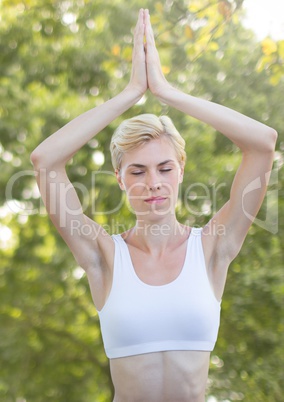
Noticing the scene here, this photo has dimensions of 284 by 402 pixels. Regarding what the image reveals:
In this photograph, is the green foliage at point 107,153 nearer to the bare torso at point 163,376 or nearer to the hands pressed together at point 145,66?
the hands pressed together at point 145,66

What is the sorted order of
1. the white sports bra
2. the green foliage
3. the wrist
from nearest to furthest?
the white sports bra
the wrist
the green foliage

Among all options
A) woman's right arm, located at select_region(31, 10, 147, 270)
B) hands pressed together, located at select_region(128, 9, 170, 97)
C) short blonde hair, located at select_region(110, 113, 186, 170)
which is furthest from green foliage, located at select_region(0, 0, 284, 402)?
woman's right arm, located at select_region(31, 10, 147, 270)

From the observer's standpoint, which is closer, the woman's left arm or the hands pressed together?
the woman's left arm

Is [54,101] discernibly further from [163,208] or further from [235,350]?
[163,208]

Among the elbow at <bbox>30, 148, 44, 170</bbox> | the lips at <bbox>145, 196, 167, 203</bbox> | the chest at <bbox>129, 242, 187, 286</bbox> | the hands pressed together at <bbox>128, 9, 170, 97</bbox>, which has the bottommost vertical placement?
the chest at <bbox>129, 242, 187, 286</bbox>

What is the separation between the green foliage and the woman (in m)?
4.13

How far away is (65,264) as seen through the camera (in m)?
7.57

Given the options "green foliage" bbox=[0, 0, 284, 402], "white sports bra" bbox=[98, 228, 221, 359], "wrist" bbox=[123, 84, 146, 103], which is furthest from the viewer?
"green foliage" bbox=[0, 0, 284, 402]

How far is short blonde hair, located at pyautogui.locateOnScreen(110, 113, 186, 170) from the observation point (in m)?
2.47

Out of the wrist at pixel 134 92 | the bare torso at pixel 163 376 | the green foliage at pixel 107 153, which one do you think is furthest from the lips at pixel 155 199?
the green foliage at pixel 107 153

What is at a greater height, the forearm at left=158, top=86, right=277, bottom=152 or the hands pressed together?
the hands pressed together

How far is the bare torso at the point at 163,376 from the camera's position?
2.35 meters

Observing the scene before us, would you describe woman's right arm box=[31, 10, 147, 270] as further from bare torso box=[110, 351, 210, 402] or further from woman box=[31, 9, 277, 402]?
bare torso box=[110, 351, 210, 402]

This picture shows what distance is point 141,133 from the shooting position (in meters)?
2.47
